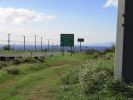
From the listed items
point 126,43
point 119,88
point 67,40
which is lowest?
point 119,88

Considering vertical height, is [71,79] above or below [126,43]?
below

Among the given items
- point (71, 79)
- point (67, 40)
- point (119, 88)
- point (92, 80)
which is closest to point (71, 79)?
point (71, 79)

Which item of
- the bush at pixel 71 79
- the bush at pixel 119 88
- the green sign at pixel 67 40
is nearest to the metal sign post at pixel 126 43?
the bush at pixel 119 88

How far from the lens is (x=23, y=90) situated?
18125mm

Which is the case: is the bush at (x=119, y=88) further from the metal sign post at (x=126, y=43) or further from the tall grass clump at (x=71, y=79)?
the tall grass clump at (x=71, y=79)

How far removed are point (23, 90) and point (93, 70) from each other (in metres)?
3.32

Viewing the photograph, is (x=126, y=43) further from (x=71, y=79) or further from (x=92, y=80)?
(x=71, y=79)

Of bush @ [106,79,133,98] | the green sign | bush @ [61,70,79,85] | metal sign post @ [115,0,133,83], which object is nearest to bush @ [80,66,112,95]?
bush @ [106,79,133,98]

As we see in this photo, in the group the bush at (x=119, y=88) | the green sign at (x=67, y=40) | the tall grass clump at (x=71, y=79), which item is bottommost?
the tall grass clump at (x=71, y=79)

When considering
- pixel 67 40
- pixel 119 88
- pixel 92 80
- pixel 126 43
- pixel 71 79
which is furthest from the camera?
pixel 67 40

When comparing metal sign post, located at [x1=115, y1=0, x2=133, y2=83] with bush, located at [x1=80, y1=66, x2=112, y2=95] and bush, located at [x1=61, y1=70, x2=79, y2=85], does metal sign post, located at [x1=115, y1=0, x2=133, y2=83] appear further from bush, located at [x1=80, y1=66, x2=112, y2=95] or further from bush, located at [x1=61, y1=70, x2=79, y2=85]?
bush, located at [x1=61, y1=70, x2=79, y2=85]

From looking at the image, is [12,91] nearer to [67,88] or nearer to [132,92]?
[67,88]

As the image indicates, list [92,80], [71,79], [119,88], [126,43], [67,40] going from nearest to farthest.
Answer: [119,88], [92,80], [126,43], [71,79], [67,40]

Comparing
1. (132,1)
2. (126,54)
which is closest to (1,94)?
(126,54)
